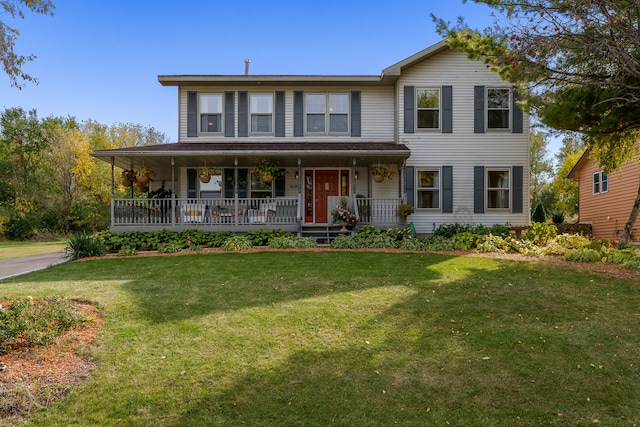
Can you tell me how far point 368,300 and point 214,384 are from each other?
9.22ft

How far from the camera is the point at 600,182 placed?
58.2ft

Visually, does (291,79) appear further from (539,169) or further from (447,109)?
(539,169)

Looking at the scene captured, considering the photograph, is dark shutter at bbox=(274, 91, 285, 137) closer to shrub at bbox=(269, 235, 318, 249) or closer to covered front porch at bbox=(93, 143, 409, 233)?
covered front porch at bbox=(93, 143, 409, 233)

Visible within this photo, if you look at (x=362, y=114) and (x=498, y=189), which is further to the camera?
(x=362, y=114)

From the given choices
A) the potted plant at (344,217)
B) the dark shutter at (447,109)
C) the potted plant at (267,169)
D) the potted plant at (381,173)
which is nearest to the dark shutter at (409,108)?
the dark shutter at (447,109)

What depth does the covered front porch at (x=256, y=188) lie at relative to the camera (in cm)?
1196

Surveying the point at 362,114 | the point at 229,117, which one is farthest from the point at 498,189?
the point at 229,117

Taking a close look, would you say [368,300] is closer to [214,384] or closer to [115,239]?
[214,384]

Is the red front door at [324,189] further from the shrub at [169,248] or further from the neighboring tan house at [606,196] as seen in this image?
the neighboring tan house at [606,196]

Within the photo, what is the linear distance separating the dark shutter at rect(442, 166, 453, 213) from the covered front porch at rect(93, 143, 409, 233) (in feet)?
5.20

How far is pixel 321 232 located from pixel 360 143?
351 cm

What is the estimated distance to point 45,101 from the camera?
32719 mm

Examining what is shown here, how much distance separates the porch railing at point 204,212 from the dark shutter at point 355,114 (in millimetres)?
3547

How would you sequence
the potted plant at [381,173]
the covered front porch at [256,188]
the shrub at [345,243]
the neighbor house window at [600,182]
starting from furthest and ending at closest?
the neighbor house window at [600,182] < the potted plant at [381,173] < the covered front porch at [256,188] < the shrub at [345,243]
